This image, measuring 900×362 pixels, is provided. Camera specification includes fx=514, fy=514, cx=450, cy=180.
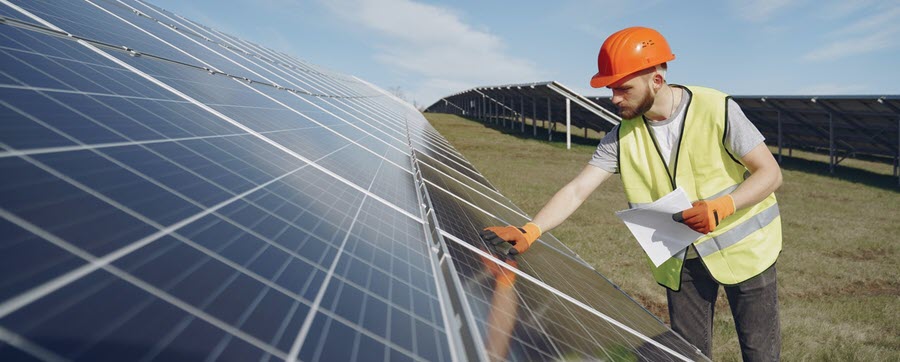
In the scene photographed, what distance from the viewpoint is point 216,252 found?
158 centimetres

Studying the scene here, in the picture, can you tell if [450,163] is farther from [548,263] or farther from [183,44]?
[548,263]

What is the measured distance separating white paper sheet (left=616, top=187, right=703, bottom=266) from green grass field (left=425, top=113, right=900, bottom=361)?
235 cm

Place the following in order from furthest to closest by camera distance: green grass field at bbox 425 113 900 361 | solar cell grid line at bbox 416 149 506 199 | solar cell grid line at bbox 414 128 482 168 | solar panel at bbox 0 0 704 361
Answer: solar cell grid line at bbox 414 128 482 168, solar cell grid line at bbox 416 149 506 199, green grass field at bbox 425 113 900 361, solar panel at bbox 0 0 704 361

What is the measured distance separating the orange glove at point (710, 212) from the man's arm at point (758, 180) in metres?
0.05

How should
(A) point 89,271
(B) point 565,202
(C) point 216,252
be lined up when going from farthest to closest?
(B) point 565,202
(C) point 216,252
(A) point 89,271

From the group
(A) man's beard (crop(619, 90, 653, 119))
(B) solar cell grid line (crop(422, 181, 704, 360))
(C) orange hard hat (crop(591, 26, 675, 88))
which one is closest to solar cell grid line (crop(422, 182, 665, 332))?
(B) solar cell grid line (crop(422, 181, 704, 360))

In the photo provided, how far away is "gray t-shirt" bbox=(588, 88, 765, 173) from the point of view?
333cm

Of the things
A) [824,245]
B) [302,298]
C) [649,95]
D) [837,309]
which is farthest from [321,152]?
[824,245]

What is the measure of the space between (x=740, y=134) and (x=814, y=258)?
762 cm

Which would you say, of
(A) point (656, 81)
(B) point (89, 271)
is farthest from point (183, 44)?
(B) point (89, 271)

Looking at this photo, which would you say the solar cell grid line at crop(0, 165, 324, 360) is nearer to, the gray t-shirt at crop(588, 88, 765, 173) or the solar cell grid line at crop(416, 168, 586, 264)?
the gray t-shirt at crop(588, 88, 765, 173)

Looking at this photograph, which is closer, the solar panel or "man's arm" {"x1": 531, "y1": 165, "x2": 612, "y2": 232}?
the solar panel

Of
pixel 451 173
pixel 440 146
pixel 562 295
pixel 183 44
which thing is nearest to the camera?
pixel 562 295

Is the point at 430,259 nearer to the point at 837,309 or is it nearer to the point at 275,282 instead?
the point at 275,282
